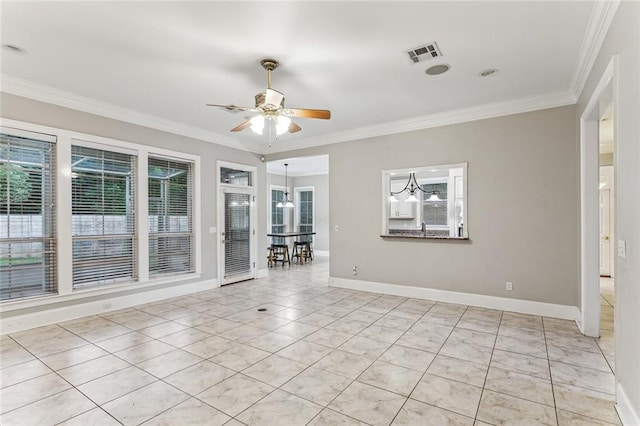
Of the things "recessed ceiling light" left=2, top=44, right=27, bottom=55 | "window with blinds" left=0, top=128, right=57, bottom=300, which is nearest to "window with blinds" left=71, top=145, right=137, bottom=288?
"window with blinds" left=0, top=128, right=57, bottom=300

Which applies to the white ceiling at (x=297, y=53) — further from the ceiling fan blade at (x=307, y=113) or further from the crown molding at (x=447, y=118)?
the ceiling fan blade at (x=307, y=113)

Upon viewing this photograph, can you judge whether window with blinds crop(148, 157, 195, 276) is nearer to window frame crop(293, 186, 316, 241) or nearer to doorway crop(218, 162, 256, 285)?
doorway crop(218, 162, 256, 285)

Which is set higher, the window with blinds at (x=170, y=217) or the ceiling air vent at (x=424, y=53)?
the ceiling air vent at (x=424, y=53)

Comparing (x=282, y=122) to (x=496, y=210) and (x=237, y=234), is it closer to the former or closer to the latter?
(x=496, y=210)

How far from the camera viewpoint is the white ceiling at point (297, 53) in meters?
2.48

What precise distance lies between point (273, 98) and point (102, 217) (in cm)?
329

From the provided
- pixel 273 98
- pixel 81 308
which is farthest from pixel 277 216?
pixel 273 98

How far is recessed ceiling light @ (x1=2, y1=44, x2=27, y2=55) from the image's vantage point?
2997 mm

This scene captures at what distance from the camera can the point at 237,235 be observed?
21.5 ft

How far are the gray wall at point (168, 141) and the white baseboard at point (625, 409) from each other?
5596 millimetres

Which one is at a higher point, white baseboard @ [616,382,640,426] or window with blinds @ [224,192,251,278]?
window with blinds @ [224,192,251,278]

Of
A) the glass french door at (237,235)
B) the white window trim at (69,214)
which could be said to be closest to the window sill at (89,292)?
the white window trim at (69,214)

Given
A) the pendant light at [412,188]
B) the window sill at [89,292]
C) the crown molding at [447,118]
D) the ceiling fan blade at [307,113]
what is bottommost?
the window sill at [89,292]

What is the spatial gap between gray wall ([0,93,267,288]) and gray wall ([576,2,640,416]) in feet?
18.3
